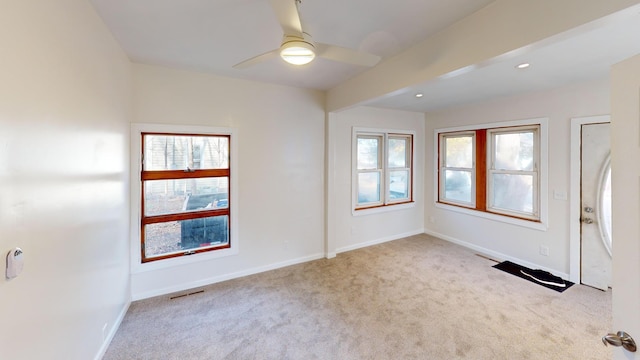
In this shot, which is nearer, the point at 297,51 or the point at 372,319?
the point at 297,51

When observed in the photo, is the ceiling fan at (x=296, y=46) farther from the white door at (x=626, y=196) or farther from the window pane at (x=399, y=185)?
the window pane at (x=399, y=185)

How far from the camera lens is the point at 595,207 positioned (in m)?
3.01

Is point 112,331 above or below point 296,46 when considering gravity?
below

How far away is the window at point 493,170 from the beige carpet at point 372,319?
1167mm

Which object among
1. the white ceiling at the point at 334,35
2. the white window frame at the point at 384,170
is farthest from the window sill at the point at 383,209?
the white ceiling at the point at 334,35

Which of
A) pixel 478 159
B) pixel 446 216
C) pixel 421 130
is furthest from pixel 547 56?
pixel 446 216

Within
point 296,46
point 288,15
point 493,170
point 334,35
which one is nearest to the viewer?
point 288,15

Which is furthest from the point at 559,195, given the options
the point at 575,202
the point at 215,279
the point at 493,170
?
the point at 215,279

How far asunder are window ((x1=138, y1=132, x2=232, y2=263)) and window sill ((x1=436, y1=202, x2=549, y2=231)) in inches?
151

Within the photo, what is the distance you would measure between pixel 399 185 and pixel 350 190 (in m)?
1.29

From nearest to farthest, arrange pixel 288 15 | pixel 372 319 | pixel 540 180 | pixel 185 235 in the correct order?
pixel 288 15 < pixel 372 319 < pixel 185 235 < pixel 540 180

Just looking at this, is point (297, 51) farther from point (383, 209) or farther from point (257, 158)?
point (383, 209)

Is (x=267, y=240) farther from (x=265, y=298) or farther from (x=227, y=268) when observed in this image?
(x=265, y=298)

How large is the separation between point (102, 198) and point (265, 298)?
1819mm
